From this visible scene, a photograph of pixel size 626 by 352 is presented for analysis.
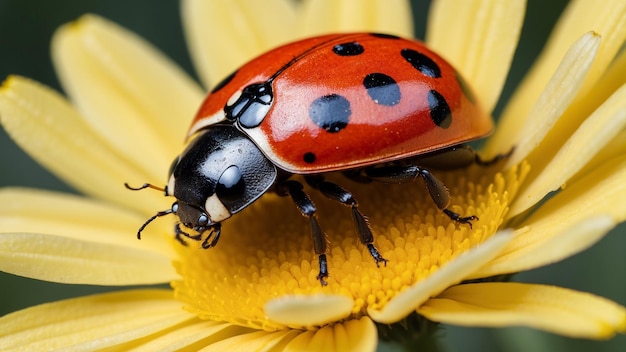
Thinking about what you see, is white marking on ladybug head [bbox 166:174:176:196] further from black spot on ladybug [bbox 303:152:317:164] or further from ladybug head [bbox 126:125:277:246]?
black spot on ladybug [bbox 303:152:317:164]

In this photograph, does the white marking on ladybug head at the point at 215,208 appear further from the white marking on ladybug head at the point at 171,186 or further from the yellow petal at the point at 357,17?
the yellow petal at the point at 357,17

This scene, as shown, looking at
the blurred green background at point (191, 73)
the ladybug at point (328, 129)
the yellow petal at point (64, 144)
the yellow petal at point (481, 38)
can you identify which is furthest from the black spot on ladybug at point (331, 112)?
the blurred green background at point (191, 73)

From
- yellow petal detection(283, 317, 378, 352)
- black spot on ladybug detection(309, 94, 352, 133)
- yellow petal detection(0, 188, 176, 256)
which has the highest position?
black spot on ladybug detection(309, 94, 352, 133)

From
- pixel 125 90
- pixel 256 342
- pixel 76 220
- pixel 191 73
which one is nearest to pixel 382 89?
pixel 256 342

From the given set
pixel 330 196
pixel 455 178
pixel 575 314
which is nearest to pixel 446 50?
pixel 455 178

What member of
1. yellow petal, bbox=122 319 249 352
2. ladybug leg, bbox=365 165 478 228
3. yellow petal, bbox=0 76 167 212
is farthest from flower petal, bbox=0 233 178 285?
ladybug leg, bbox=365 165 478 228

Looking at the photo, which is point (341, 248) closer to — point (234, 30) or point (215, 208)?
point (215, 208)

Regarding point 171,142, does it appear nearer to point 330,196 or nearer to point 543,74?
point 330,196
